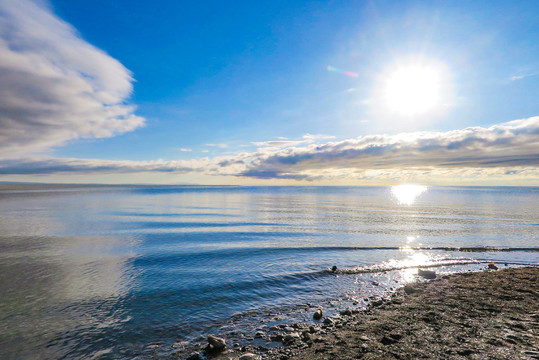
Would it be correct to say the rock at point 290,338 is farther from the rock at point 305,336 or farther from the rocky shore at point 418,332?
the rock at point 305,336

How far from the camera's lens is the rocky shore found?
8.10m

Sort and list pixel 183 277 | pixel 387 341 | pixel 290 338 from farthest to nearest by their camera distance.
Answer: pixel 183 277
pixel 290 338
pixel 387 341

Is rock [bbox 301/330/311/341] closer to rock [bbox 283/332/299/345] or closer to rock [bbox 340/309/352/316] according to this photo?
rock [bbox 283/332/299/345]

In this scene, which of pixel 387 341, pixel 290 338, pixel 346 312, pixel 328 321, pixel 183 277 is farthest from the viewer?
pixel 183 277

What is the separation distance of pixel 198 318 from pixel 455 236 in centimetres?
3385

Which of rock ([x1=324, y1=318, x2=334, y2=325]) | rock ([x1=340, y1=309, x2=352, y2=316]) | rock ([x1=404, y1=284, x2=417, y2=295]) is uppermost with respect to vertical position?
rock ([x1=324, y1=318, x2=334, y2=325])

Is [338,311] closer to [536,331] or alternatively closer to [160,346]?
[536,331]

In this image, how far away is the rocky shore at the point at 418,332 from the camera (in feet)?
26.6

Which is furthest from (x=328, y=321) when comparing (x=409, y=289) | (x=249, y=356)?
(x=409, y=289)

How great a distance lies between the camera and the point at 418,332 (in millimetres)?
9469

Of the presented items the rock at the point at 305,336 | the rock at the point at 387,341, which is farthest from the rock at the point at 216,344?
the rock at the point at 387,341

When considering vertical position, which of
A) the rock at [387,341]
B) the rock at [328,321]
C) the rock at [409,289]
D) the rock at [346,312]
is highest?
the rock at [387,341]

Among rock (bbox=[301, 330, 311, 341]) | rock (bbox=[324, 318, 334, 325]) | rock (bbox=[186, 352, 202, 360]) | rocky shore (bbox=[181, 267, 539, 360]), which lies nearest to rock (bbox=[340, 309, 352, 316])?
rocky shore (bbox=[181, 267, 539, 360])

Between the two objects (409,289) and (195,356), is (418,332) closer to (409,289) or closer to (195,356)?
(409,289)
